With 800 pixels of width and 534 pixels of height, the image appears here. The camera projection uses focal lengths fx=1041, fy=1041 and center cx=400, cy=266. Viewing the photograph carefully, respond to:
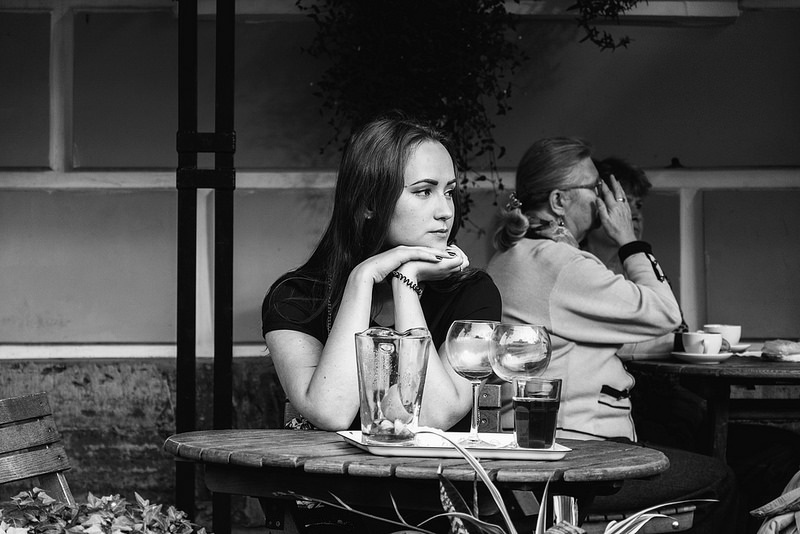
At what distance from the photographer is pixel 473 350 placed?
1857 mm

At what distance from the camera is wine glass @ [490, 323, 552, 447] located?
1.79m

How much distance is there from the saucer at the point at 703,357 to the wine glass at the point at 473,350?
1701mm

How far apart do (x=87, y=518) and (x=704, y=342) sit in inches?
95.5

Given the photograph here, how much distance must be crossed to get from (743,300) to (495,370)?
2.64 metres

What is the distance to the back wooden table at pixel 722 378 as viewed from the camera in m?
3.14

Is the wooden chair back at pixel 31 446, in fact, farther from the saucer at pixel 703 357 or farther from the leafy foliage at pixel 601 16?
the leafy foliage at pixel 601 16

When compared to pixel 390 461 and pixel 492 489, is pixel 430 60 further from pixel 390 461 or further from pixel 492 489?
pixel 492 489

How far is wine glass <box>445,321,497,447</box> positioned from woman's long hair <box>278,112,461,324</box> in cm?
65

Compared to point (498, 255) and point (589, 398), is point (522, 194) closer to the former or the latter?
point (498, 255)

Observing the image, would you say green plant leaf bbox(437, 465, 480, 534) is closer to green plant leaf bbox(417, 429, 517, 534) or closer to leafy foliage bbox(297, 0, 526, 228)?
green plant leaf bbox(417, 429, 517, 534)

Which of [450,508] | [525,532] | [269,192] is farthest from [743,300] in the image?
[450,508]

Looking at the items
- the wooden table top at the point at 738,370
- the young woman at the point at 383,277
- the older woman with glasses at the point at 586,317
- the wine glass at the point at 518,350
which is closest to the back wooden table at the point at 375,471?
the wine glass at the point at 518,350

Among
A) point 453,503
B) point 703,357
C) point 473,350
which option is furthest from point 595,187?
point 453,503

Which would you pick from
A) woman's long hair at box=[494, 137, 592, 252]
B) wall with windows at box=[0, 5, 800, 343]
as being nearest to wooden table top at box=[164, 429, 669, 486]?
woman's long hair at box=[494, 137, 592, 252]
